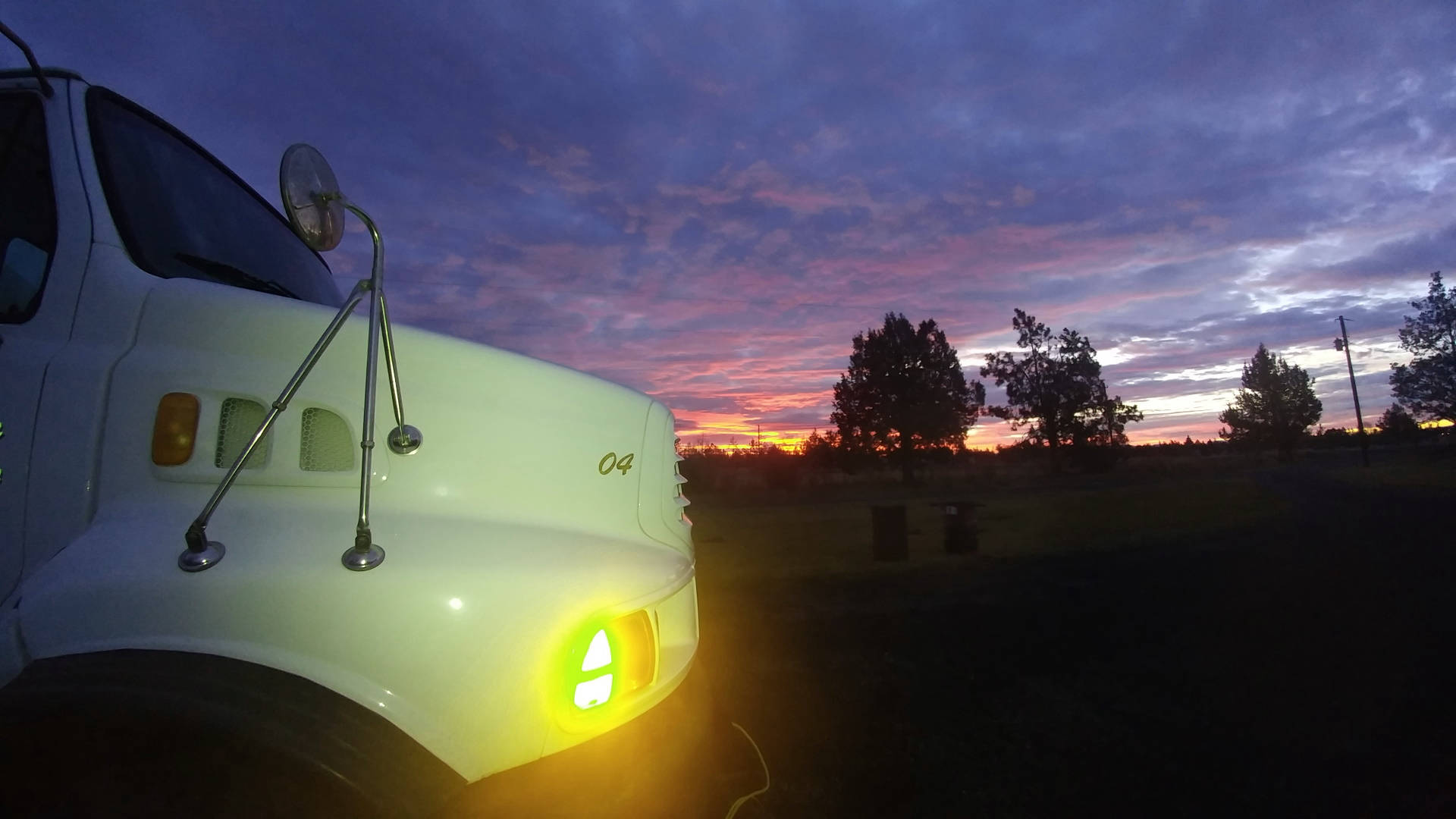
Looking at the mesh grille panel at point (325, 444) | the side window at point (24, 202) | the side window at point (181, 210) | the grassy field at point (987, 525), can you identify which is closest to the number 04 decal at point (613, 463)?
the mesh grille panel at point (325, 444)

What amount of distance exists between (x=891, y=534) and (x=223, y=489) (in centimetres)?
1105

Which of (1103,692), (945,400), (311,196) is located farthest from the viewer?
(945,400)

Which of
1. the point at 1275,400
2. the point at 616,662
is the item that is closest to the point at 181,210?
the point at 616,662

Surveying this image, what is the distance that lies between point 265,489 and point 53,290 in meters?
0.73

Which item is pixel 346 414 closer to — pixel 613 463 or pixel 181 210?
pixel 613 463

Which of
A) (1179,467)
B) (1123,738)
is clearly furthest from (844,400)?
(1123,738)

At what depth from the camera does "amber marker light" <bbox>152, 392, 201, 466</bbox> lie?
150 centimetres

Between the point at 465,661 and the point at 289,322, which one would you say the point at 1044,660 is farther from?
the point at 289,322

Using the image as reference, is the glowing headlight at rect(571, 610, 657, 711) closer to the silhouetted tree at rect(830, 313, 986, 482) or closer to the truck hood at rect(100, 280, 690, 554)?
the truck hood at rect(100, 280, 690, 554)

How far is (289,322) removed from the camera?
1605 mm

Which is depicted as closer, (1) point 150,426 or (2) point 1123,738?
(1) point 150,426

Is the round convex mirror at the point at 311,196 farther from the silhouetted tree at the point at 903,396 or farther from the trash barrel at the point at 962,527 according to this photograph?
the silhouetted tree at the point at 903,396

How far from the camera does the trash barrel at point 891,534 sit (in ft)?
37.8

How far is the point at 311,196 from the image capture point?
169 centimetres
